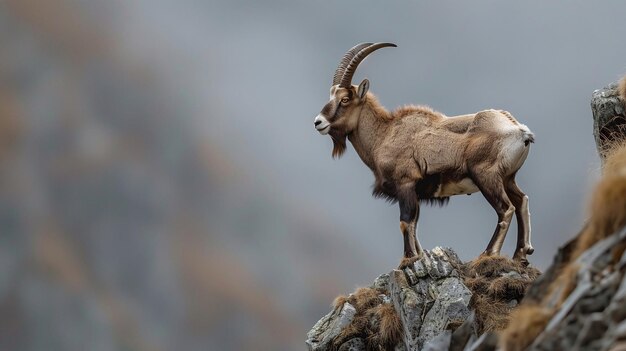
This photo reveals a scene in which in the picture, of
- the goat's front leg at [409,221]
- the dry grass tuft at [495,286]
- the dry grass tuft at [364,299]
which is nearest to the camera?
the dry grass tuft at [495,286]

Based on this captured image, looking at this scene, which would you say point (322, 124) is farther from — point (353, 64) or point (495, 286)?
point (495, 286)

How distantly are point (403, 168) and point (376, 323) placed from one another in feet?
12.0

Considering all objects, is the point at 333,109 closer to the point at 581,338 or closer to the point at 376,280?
the point at 376,280

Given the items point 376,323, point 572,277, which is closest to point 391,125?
point 376,323

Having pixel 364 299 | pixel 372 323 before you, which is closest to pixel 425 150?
pixel 364 299

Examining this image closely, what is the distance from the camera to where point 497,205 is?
59.4ft

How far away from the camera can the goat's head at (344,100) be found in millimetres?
20672

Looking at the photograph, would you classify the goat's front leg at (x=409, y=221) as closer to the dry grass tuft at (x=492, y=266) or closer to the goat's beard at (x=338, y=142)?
the dry grass tuft at (x=492, y=266)

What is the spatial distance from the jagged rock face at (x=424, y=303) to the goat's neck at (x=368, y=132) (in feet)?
11.1

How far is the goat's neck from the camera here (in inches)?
808

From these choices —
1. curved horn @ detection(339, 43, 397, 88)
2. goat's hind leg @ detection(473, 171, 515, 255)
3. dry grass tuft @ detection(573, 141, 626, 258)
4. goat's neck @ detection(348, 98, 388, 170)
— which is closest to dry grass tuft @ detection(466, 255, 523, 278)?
goat's hind leg @ detection(473, 171, 515, 255)

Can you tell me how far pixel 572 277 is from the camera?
8.91 metres

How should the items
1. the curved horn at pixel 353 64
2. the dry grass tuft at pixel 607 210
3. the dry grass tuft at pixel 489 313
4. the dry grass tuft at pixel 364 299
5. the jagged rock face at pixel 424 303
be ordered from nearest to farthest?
the dry grass tuft at pixel 607 210, the dry grass tuft at pixel 489 313, the jagged rock face at pixel 424 303, the dry grass tuft at pixel 364 299, the curved horn at pixel 353 64

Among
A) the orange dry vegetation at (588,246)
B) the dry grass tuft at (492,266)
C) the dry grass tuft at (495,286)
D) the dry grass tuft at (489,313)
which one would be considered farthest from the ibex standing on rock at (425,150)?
the orange dry vegetation at (588,246)
